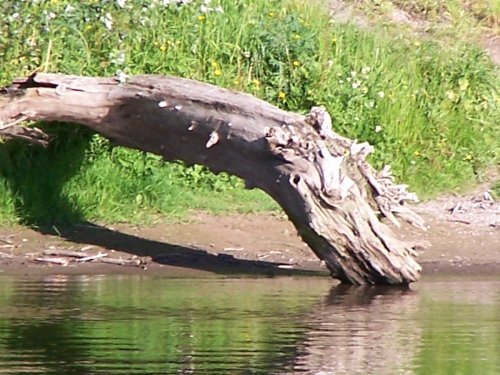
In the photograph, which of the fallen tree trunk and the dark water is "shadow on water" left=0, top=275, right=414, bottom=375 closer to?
the dark water

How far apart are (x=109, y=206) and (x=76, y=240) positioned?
1.92 feet

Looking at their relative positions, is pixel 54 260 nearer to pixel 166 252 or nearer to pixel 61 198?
pixel 166 252

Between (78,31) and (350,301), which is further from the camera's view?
(78,31)

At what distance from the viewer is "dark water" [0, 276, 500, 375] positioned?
5980 millimetres

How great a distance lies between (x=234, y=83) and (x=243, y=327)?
466 centimetres

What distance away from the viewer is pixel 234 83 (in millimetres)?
11273

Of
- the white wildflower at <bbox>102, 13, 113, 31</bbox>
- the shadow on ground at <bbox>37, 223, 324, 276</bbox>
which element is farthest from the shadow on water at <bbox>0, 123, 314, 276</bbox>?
the white wildflower at <bbox>102, 13, 113, 31</bbox>

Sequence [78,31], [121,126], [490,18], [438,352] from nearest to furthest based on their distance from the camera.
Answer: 1. [438,352]
2. [121,126]
3. [78,31]
4. [490,18]

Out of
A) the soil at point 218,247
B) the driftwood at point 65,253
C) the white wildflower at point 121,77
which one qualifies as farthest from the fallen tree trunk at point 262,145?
the driftwood at point 65,253

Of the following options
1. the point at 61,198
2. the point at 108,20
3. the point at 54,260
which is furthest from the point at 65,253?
the point at 108,20

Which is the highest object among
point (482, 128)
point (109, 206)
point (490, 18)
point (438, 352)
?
point (490, 18)

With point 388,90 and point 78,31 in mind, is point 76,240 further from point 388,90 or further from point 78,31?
point 388,90

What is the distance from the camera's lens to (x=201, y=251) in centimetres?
948

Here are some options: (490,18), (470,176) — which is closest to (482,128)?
(470,176)
